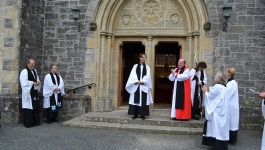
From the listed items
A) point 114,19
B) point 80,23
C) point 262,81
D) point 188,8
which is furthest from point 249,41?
point 80,23

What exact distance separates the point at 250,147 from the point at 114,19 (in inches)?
207

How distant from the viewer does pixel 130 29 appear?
8.37m

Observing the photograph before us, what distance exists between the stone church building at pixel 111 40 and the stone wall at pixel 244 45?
0.03 meters

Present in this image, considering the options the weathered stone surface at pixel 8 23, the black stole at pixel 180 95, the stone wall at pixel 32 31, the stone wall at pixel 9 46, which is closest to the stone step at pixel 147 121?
the black stole at pixel 180 95

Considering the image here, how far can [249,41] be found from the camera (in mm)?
7277

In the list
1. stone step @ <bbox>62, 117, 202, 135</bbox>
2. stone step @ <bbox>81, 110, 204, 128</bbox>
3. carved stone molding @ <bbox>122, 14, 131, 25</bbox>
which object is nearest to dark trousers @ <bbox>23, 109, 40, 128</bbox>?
stone step @ <bbox>62, 117, 202, 135</bbox>

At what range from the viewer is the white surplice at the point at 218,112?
15.7 feet

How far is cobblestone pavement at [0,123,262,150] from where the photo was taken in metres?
4.96

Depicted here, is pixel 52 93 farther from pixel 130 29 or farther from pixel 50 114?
pixel 130 29

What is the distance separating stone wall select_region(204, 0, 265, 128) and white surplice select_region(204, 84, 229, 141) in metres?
2.56

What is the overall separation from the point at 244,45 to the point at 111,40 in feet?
12.6

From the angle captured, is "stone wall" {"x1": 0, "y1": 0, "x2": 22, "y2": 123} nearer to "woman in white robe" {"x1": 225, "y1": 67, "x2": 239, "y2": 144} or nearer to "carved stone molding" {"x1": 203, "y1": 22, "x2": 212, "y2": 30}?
"carved stone molding" {"x1": 203, "y1": 22, "x2": 212, "y2": 30}

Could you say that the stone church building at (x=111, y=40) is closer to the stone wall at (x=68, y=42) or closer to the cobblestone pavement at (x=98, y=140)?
the stone wall at (x=68, y=42)

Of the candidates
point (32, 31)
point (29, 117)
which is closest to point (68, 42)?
point (32, 31)
